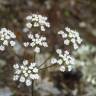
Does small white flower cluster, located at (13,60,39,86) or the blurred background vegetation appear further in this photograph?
the blurred background vegetation

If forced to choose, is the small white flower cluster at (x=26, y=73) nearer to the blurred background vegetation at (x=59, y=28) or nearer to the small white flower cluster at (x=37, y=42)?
the small white flower cluster at (x=37, y=42)

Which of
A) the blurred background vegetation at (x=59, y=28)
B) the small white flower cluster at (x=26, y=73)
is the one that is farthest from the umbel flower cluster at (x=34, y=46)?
the blurred background vegetation at (x=59, y=28)

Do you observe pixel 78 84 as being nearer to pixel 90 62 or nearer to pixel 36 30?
pixel 90 62

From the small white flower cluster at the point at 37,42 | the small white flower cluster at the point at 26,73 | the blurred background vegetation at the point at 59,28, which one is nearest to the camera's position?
the small white flower cluster at the point at 26,73

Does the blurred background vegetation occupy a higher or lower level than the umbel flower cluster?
higher

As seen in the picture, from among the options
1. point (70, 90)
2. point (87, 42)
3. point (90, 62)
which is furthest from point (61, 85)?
point (87, 42)

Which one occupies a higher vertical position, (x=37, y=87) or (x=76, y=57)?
(x=76, y=57)

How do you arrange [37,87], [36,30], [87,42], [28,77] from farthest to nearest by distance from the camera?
1. [87,42]
2. [37,87]
3. [36,30]
4. [28,77]

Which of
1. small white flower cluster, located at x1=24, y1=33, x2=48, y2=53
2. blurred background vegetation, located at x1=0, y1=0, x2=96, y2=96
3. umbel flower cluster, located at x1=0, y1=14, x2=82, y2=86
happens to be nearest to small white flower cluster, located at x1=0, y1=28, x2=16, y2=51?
umbel flower cluster, located at x1=0, y1=14, x2=82, y2=86

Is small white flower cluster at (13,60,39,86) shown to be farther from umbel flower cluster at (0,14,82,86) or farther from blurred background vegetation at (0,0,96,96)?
blurred background vegetation at (0,0,96,96)
